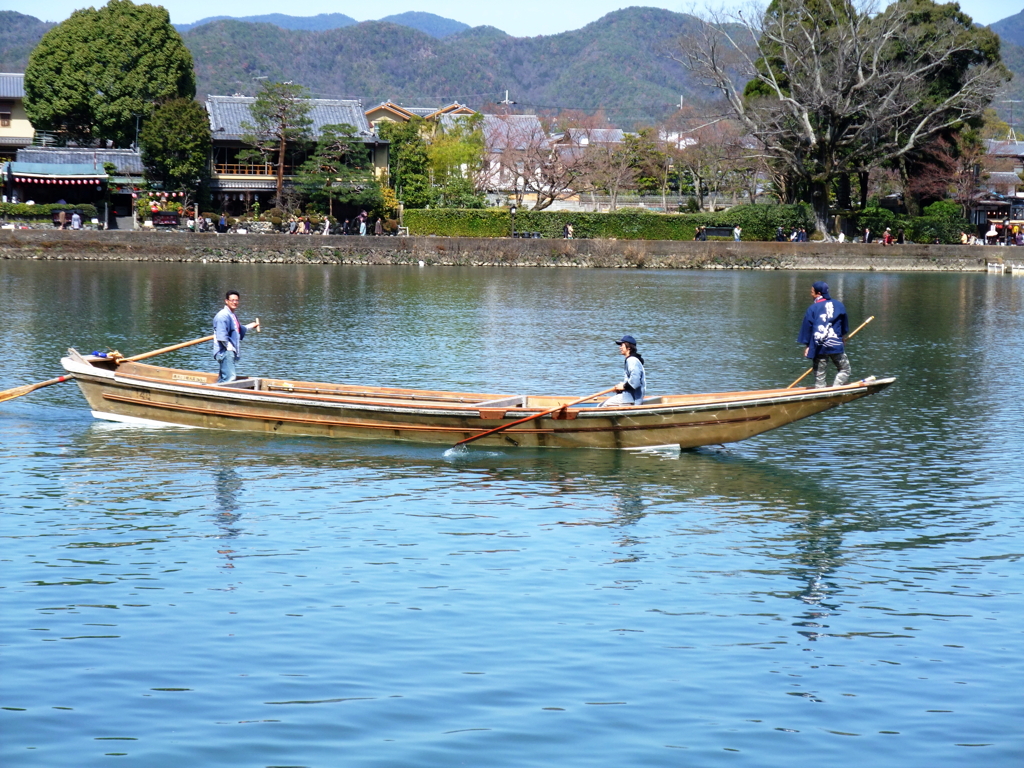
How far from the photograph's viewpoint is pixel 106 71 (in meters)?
66.1

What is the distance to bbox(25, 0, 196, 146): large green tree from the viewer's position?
6625cm

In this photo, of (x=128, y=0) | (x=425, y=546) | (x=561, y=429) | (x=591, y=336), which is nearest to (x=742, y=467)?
(x=561, y=429)

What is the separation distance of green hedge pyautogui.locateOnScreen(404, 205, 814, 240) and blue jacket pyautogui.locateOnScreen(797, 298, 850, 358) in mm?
47656

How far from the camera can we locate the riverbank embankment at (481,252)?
182 ft

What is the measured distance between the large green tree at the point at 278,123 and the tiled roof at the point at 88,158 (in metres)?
5.88

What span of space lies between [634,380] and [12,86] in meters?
70.9

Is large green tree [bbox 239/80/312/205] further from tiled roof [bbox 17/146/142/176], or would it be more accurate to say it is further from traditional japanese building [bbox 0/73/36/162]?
traditional japanese building [bbox 0/73/36/162]

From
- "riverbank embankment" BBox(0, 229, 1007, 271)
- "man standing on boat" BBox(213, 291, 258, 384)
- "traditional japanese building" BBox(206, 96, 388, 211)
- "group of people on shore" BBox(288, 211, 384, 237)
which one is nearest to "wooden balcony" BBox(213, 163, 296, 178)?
"traditional japanese building" BBox(206, 96, 388, 211)

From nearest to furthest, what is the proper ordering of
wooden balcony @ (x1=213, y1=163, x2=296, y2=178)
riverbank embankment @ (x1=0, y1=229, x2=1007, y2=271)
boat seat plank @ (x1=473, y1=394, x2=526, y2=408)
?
boat seat plank @ (x1=473, y1=394, x2=526, y2=408), riverbank embankment @ (x1=0, y1=229, x2=1007, y2=271), wooden balcony @ (x1=213, y1=163, x2=296, y2=178)

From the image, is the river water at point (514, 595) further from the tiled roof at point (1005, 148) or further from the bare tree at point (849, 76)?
the tiled roof at point (1005, 148)

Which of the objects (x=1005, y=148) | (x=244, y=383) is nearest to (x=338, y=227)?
(x=244, y=383)

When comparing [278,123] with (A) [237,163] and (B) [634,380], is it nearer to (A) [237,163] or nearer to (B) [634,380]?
(A) [237,163]

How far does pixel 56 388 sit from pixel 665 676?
53.3 feet

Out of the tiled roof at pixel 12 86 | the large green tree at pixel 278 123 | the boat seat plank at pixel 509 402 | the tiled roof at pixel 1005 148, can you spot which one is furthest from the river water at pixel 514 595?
the tiled roof at pixel 1005 148
